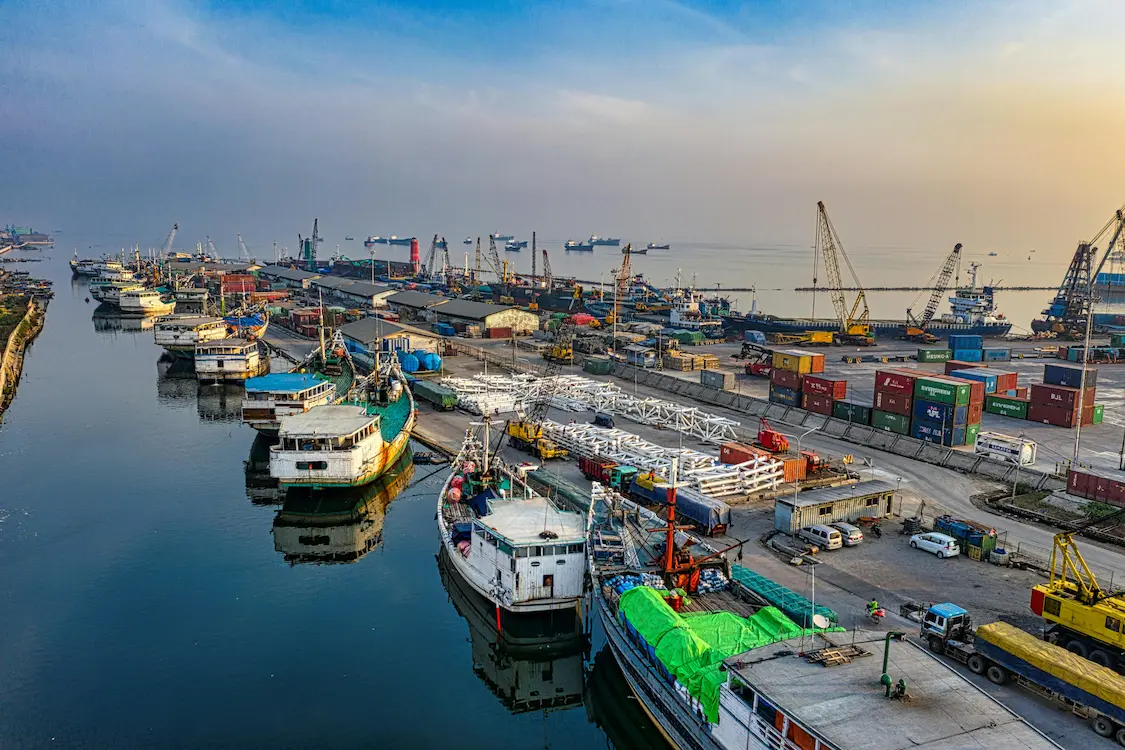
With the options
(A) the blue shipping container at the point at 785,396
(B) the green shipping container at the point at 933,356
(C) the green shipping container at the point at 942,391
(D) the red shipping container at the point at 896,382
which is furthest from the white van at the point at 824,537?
(B) the green shipping container at the point at 933,356

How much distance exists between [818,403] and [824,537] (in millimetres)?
28594

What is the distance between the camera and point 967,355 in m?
90.9

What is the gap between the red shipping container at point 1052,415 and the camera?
195 ft

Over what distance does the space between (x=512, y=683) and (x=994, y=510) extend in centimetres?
2820

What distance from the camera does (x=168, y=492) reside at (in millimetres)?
48312

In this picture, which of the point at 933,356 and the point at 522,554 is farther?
the point at 933,356

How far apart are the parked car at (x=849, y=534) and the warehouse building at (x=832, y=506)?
46.3 inches

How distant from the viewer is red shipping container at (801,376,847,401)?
2434 inches

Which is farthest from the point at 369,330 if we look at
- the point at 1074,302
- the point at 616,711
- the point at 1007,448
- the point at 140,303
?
the point at 1074,302

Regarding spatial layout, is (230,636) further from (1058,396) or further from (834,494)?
(1058,396)

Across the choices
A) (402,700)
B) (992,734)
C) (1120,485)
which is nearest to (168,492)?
(402,700)

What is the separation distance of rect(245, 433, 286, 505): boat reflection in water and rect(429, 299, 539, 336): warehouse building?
53041 mm

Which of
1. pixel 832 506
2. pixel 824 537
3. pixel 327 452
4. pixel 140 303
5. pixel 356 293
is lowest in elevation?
pixel 824 537

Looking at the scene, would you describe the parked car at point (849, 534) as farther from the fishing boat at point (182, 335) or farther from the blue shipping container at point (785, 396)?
the fishing boat at point (182, 335)
